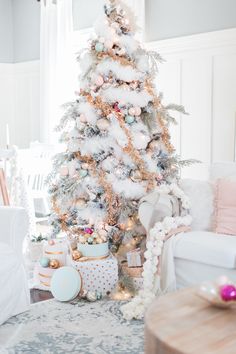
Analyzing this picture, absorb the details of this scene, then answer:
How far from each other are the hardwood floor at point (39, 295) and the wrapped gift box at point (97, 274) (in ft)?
0.96

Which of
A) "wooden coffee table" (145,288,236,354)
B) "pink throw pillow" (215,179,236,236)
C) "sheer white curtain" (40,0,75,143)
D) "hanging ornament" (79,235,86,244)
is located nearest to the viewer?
"wooden coffee table" (145,288,236,354)

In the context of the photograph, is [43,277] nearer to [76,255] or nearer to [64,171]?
[76,255]

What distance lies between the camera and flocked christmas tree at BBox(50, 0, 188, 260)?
3.71 m

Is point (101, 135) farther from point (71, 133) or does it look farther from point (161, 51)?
point (161, 51)

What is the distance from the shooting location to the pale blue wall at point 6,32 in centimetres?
752

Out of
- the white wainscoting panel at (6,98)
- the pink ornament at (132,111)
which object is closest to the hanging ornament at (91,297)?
the pink ornament at (132,111)

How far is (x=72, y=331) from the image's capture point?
293 cm

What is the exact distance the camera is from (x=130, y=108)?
3.72 metres

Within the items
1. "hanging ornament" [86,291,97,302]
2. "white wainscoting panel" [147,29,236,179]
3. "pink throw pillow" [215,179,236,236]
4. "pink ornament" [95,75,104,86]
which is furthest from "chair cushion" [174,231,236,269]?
"white wainscoting panel" [147,29,236,179]

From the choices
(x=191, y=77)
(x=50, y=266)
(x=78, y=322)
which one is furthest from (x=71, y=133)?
(x=191, y=77)

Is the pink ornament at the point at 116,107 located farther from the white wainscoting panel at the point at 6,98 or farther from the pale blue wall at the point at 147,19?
the white wainscoting panel at the point at 6,98

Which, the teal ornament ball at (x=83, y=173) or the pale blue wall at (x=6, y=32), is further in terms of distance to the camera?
the pale blue wall at (x=6, y=32)

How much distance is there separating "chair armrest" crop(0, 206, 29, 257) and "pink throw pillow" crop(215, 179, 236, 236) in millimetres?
1282

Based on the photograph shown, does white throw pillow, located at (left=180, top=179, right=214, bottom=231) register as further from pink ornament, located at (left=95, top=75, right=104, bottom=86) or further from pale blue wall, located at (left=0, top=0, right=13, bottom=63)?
pale blue wall, located at (left=0, top=0, right=13, bottom=63)
